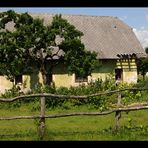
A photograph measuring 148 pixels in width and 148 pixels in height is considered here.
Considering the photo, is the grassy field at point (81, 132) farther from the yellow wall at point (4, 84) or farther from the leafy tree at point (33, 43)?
the yellow wall at point (4, 84)

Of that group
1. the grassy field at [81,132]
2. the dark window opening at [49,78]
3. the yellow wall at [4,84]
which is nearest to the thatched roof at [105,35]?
the dark window opening at [49,78]

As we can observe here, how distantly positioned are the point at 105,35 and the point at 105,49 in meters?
2.29

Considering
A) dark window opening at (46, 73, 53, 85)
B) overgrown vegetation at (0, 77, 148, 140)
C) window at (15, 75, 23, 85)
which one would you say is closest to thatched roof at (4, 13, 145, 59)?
dark window opening at (46, 73, 53, 85)

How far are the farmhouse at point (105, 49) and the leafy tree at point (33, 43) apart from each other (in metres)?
3.80

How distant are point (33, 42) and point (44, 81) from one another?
9.88 ft

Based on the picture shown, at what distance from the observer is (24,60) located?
22312mm

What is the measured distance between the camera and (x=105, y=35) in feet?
103

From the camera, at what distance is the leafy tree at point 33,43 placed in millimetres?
21438

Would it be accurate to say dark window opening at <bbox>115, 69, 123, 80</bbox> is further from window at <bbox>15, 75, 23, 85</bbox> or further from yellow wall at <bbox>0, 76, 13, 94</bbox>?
yellow wall at <bbox>0, 76, 13, 94</bbox>

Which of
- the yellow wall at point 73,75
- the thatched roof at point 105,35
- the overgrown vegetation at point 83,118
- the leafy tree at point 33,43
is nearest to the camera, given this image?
the overgrown vegetation at point 83,118

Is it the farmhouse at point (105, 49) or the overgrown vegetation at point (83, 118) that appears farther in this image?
the farmhouse at point (105, 49)

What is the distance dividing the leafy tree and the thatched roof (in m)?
6.20
